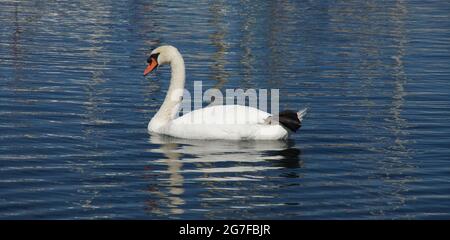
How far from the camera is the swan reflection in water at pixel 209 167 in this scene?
14.7 meters

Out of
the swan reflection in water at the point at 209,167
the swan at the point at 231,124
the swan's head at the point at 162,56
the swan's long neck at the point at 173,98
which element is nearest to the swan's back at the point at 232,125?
the swan at the point at 231,124

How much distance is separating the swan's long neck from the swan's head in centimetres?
6

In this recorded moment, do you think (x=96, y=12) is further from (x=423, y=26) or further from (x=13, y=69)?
(x=13, y=69)

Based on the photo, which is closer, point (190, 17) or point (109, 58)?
point (109, 58)

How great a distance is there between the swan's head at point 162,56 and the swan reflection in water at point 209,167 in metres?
1.68

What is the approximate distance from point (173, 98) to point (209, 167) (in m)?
3.46

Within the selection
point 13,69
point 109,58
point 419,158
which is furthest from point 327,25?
point 419,158

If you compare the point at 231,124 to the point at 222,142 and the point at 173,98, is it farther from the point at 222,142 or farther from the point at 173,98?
the point at 173,98

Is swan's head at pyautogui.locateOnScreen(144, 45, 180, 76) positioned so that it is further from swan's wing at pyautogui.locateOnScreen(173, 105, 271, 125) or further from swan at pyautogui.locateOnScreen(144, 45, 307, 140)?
swan's wing at pyautogui.locateOnScreen(173, 105, 271, 125)

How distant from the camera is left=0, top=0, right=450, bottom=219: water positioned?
14.6 metres

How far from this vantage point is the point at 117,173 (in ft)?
52.4

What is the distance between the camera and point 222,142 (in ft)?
60.3
